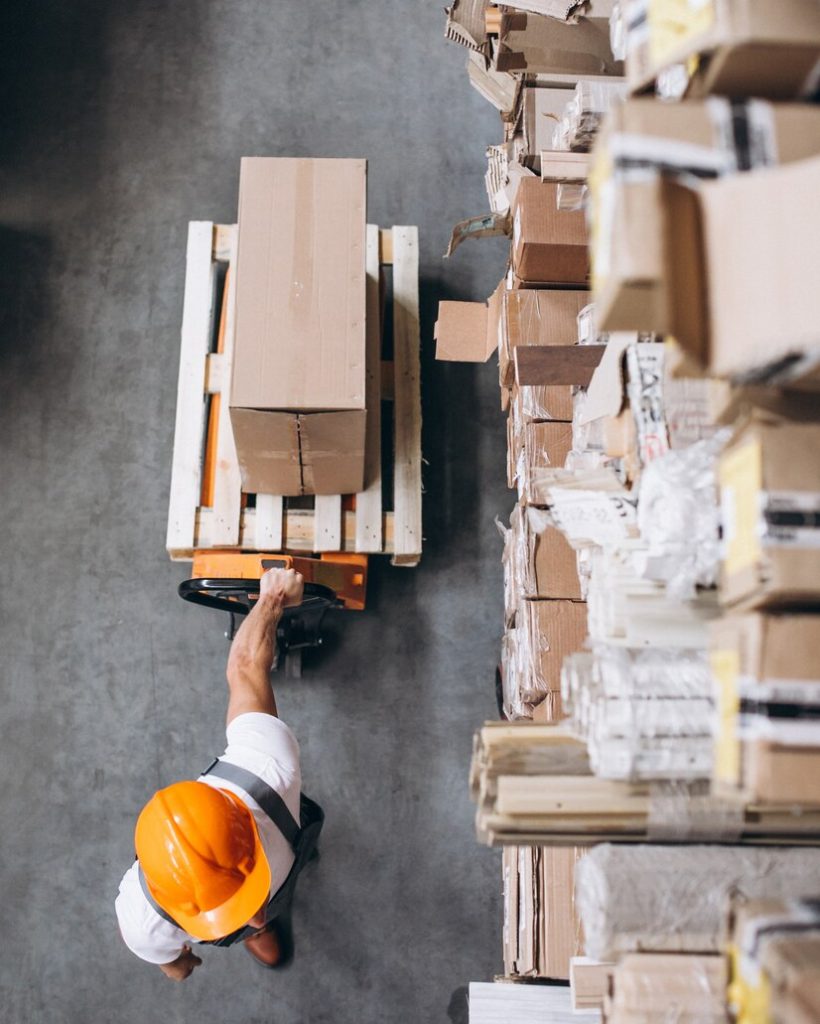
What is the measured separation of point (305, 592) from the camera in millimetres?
3223

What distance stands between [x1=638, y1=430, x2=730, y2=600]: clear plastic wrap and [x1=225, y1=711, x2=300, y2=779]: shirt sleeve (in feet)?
5.31

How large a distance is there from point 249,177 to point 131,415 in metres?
1.44

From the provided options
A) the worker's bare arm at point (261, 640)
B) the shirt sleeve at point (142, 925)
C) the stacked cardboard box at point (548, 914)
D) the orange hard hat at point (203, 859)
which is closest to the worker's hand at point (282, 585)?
the worker's bare arm at point (261, 640)

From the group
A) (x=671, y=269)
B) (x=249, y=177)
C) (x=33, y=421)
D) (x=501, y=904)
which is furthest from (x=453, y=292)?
(x=671, y=269)

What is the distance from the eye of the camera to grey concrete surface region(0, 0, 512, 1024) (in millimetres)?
3578

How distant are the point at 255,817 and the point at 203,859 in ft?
0.82

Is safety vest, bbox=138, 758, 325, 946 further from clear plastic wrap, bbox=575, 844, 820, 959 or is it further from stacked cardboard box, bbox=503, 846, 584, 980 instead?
clear plastic wrap, bbox=575, 844, 820, 959

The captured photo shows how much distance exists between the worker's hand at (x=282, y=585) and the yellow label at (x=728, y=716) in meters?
1.98

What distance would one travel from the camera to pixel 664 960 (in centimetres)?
160

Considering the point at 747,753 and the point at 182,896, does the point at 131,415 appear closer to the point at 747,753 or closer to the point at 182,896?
the point at 182,896

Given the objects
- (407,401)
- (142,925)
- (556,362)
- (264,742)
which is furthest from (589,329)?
(142,925)

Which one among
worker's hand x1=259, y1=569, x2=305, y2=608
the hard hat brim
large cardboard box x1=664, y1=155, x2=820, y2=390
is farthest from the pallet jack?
large cardboard box x1=664, y1=155, x2=820, y2=390

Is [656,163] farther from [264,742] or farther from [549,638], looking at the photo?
[264,742]

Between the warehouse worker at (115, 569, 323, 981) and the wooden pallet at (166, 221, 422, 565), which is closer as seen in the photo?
the warehouse worker at (115, 569, 323, 981)
